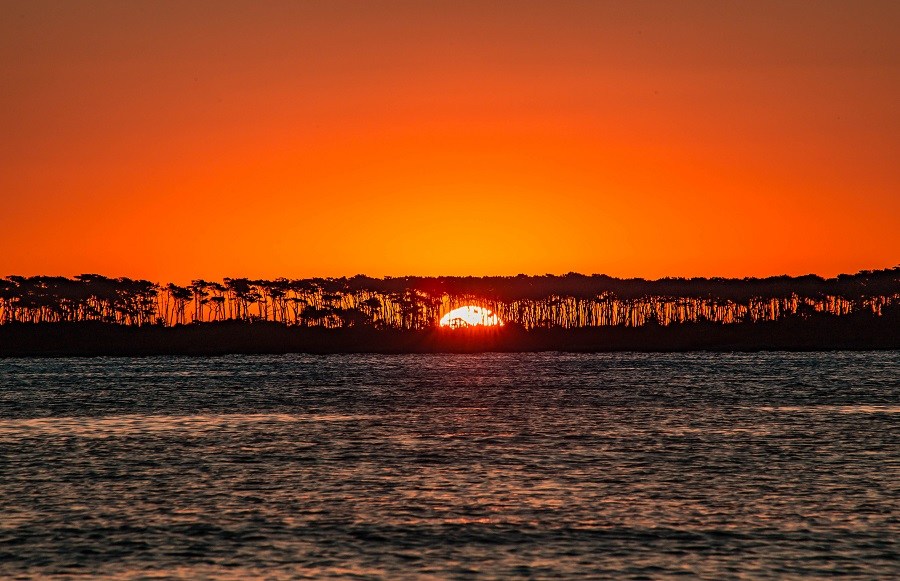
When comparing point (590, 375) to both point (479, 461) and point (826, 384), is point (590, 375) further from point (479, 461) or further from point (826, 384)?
point (479, 461)

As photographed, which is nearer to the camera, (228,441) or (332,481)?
(332,481)

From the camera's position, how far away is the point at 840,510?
104 feet

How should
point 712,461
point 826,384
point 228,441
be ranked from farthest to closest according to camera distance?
point 826,384 < point 228,441 < point 712,461

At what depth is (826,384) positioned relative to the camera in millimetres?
99625

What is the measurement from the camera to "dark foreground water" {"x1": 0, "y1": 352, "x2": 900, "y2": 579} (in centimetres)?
2588

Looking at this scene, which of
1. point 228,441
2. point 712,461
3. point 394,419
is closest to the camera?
point 712,461

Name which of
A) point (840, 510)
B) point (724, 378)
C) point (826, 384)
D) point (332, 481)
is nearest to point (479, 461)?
point (332, 481)

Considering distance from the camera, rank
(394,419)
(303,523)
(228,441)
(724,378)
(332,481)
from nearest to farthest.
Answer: (303,523) → (332,481) → (228,441) → (394,419) → (724,378)

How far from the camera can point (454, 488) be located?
36.6 meters

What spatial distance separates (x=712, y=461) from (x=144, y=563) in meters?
25.1

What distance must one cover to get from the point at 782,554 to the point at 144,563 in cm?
1467

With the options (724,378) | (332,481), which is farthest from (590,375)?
(332,481)

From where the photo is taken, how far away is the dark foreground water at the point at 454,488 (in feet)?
84.9

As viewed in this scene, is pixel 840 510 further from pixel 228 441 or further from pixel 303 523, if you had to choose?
pixel 228 441
